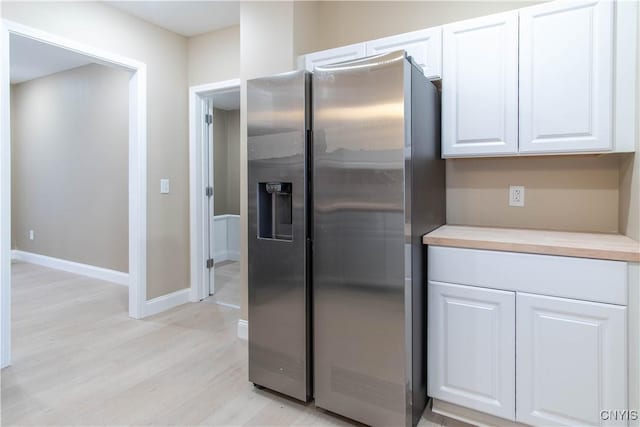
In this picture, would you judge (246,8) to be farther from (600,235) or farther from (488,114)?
(600,235)

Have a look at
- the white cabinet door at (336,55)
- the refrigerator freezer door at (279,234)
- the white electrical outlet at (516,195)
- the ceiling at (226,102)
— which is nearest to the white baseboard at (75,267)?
the ceiling at (226,102)

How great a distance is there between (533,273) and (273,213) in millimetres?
1343

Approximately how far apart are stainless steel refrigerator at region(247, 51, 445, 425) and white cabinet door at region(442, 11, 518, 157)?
0.11 meters

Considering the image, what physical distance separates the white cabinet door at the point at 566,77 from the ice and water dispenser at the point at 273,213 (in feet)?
4.22

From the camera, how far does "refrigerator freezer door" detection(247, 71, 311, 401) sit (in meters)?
1.83

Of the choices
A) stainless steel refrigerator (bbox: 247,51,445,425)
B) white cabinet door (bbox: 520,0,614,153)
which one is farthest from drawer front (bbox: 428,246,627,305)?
white cabinet door (bbox: 520,0,614,153)

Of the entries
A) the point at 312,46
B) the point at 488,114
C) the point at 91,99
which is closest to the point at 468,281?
the point at 488,114

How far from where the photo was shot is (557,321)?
1.49 m

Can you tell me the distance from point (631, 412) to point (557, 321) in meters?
0.41

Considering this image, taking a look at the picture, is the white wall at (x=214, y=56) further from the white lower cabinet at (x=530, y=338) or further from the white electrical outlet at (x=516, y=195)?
the white lower cabinet at (x=530, y=338)

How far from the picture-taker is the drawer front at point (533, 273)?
1402 millimetres

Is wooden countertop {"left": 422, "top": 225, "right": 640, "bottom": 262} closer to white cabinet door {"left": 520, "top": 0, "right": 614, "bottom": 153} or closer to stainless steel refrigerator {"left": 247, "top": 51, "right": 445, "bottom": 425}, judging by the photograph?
stainless steel refrigerator {"left": 247, "top": 51, "right": 445, "bottom": 425}

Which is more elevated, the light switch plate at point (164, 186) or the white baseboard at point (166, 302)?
the light switch plate at point (164, 186)

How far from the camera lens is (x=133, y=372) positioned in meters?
2.21
